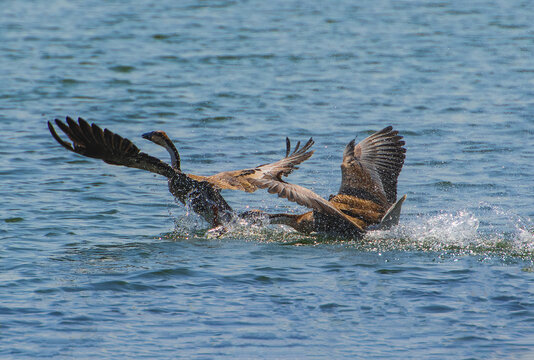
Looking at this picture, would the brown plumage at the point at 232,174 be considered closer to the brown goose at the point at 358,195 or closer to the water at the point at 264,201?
the brown goose at the point at 358,195

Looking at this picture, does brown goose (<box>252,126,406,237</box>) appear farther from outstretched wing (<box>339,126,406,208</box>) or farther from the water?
the water

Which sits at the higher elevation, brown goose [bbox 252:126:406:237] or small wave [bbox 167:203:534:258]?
brown goose [bbox 252:126:406:237]

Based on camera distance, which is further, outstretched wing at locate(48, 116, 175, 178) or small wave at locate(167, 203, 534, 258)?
small wave at locate(167, 203, 534, 258)

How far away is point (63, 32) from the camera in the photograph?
2534cm

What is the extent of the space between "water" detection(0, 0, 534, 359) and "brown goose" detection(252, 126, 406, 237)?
221mm

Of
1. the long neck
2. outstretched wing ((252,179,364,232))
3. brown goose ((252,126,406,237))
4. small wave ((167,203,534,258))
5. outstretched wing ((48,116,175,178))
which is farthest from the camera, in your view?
the long neck

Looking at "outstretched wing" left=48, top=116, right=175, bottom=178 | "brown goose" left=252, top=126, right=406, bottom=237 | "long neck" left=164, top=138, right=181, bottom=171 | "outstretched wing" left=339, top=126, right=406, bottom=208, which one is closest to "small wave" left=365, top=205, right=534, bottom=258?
"brown goose" left=252, top=126, right=406, bottom=237

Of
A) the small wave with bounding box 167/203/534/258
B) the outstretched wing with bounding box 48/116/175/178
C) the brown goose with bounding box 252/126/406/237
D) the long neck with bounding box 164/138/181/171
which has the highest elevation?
the outstretched wing with bounding box 48/116/175/178

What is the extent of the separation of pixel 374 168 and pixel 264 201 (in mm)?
1636

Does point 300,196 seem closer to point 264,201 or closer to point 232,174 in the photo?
point 232,174

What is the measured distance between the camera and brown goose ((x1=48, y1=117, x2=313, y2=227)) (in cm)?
803

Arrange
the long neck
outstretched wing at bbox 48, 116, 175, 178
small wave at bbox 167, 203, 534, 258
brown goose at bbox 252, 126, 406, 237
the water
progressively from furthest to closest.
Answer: the long neck, small wave at bbox 167, 203, 534, 258, brown goose at bbox 252, 126, 406, 237, outstretched wing at bbox 48, 116, 175, 178, the water

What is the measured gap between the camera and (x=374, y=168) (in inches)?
403

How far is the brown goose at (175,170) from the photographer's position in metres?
8.03
